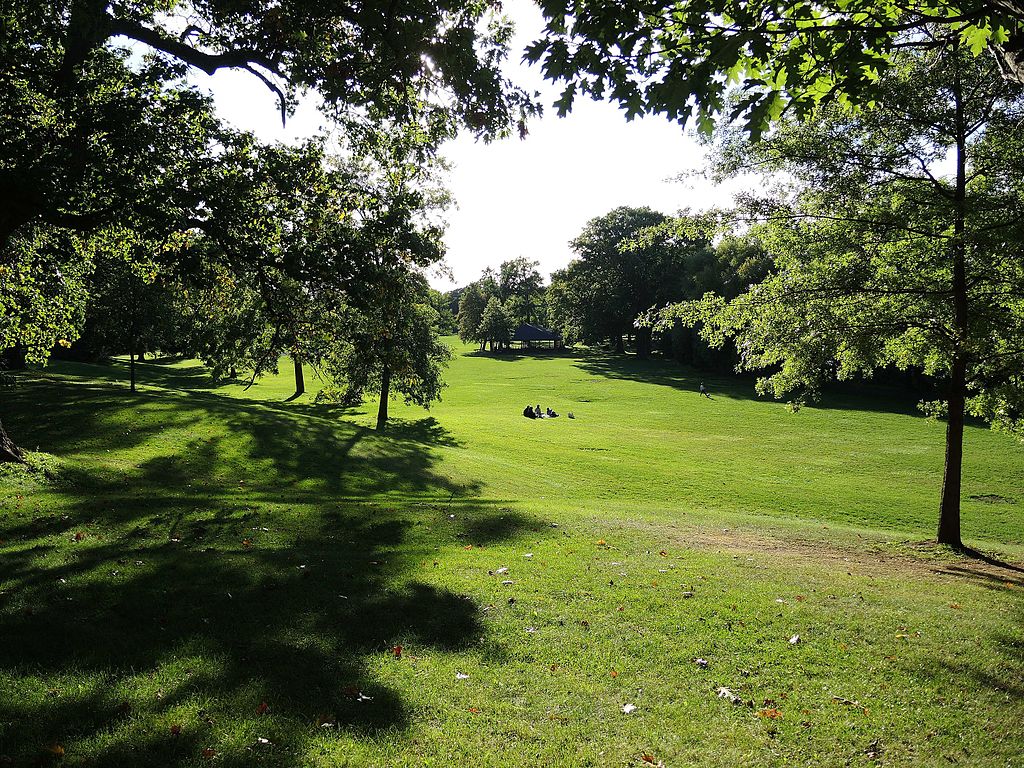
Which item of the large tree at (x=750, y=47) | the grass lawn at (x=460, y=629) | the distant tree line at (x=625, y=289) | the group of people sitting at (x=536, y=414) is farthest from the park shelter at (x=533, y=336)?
the large tree at (x=750, y=47)

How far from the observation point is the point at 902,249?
41.3 feet

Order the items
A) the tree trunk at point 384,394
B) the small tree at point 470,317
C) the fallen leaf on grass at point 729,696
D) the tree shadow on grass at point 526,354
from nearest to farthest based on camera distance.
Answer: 1. the fallen leaf on grass at point 729,696
2. the tree trunk at point 384,394
3. the tree shadow on grass at point 526,354
4. the small tree at point 470,317

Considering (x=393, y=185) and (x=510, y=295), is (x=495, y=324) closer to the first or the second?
(x=510, y=295)

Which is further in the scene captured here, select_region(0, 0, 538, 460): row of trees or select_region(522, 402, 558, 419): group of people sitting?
select_region(522, 402, 558, 419): group of people sitting

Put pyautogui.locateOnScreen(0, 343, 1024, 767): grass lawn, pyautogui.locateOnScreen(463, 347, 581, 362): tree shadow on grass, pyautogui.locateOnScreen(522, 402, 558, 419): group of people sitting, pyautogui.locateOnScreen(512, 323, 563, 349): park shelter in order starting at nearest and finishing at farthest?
pyautogui.locateOnScreen(0, 343, 1024, 767): grass lawn → pyautogui.locateOnScreen(522, 402, 558, 419): group of people sitting → pyautogui.locateOnScreen(463, 347, 581, 362): tree shadow on grass → pyautogui.locateOnScreen(512, 323, 563, 349): park shelter

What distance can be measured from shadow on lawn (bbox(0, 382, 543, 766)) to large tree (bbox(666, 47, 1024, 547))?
26.0 ft

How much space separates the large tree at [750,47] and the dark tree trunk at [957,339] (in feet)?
22.3

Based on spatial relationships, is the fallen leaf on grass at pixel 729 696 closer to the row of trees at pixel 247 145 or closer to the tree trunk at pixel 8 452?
the row of trees at pixel 247 145

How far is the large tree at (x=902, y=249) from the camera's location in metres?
11.9

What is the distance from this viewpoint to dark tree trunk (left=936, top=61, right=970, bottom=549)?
1173 centimetres

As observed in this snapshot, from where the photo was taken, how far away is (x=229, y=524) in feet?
34.0

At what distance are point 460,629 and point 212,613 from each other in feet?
8.92

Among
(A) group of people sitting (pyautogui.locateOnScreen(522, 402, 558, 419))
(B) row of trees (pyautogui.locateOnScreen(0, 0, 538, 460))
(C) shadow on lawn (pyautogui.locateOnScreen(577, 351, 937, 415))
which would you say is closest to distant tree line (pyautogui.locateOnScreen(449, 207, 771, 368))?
(C) shadow on lawn (pyautogui.locateOnScreen(577, 351, 937, 415))

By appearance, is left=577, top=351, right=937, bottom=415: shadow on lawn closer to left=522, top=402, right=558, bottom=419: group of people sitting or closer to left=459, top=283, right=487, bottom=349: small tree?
left=522, top=402, right=558, bottom=419: group of people sitting
